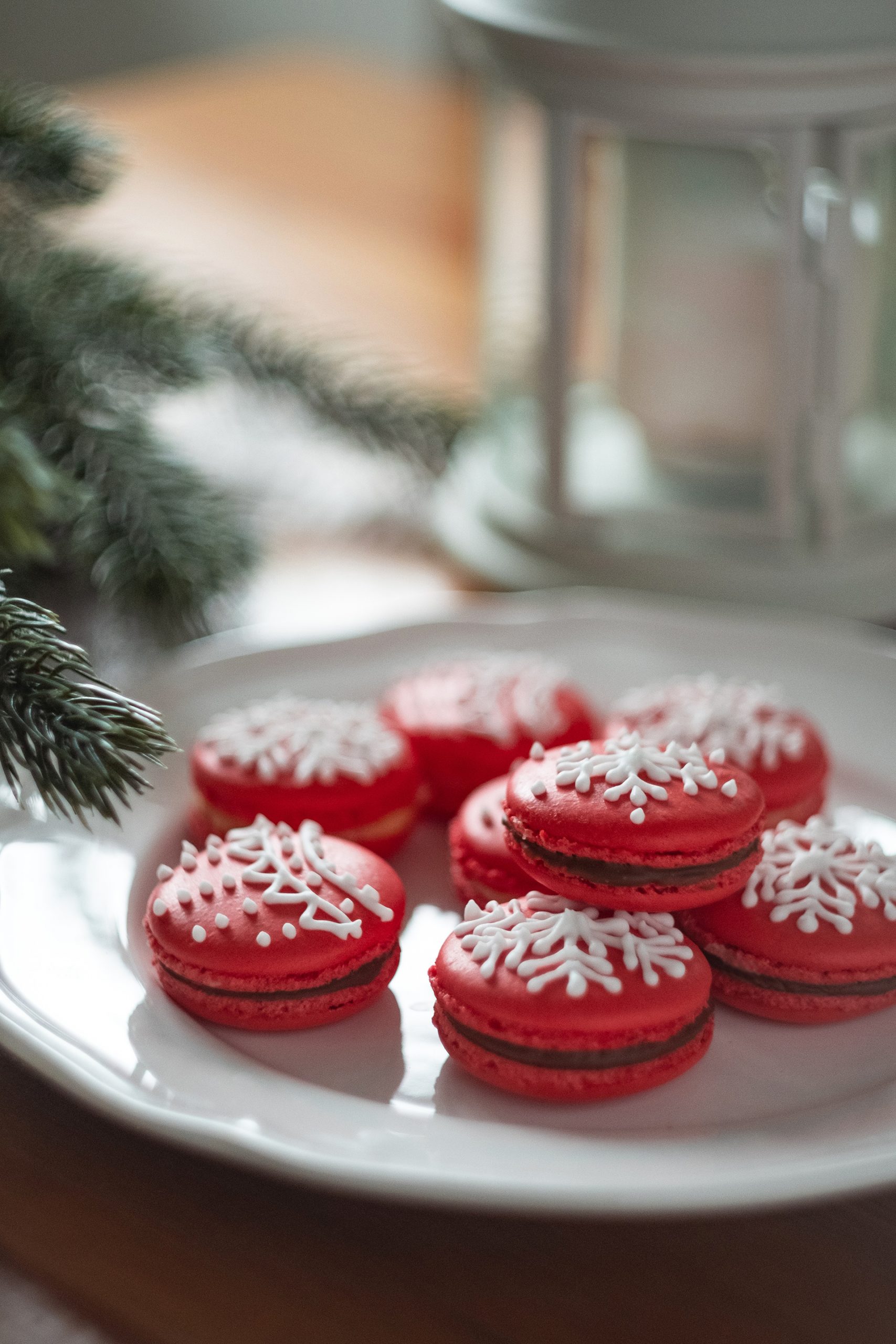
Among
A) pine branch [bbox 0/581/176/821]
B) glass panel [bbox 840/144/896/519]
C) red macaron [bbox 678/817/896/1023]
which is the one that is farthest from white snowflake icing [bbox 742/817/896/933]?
glass panel [bbox 840/144/896/519]

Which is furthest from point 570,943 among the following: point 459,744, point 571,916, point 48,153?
point 48,153

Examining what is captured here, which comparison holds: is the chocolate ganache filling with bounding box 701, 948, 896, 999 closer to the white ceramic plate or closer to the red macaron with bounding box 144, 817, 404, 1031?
the white ceramic plate

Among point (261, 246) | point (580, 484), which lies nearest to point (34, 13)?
point (261, 246)

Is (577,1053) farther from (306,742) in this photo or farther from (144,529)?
(144,529)

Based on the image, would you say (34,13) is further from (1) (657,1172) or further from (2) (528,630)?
(1) (657,1172)

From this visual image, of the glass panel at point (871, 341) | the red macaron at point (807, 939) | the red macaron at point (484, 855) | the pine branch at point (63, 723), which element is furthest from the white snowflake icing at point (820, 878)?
the glass panel at point (871, 341)
